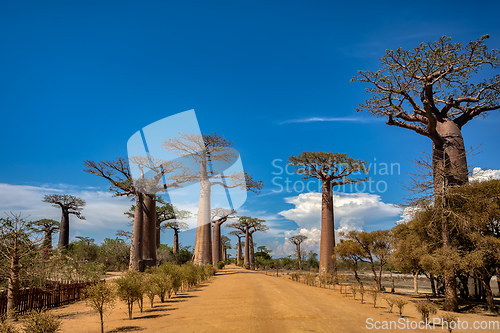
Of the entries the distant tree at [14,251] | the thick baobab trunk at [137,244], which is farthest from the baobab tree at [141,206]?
the distant tree at [14,251]

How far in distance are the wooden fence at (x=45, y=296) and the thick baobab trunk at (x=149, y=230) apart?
668 centimetres

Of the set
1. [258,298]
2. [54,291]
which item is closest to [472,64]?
[258,298]

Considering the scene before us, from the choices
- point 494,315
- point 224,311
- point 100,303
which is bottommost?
point 494,315

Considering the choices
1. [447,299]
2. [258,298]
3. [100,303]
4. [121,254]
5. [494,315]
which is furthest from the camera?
[121,254]

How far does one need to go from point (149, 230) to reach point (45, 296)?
9834mm

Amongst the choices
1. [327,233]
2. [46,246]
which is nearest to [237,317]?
[46,246]

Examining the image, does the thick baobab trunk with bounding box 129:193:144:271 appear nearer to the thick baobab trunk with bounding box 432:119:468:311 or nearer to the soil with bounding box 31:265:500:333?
the soil with bounding box 31:265:500:333

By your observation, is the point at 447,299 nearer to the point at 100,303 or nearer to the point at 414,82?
the point at 414,82

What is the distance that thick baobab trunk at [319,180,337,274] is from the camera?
70.0 feet

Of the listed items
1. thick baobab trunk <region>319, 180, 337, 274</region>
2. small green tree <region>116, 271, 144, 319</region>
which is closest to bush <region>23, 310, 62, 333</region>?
small green tree <region>116, 271, 144, 319</region>

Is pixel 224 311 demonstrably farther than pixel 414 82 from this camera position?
No

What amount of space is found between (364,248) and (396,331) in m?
10.5

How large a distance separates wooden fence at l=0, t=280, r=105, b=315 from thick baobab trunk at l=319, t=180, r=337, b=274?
588 inches

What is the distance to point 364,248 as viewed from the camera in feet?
58.6
